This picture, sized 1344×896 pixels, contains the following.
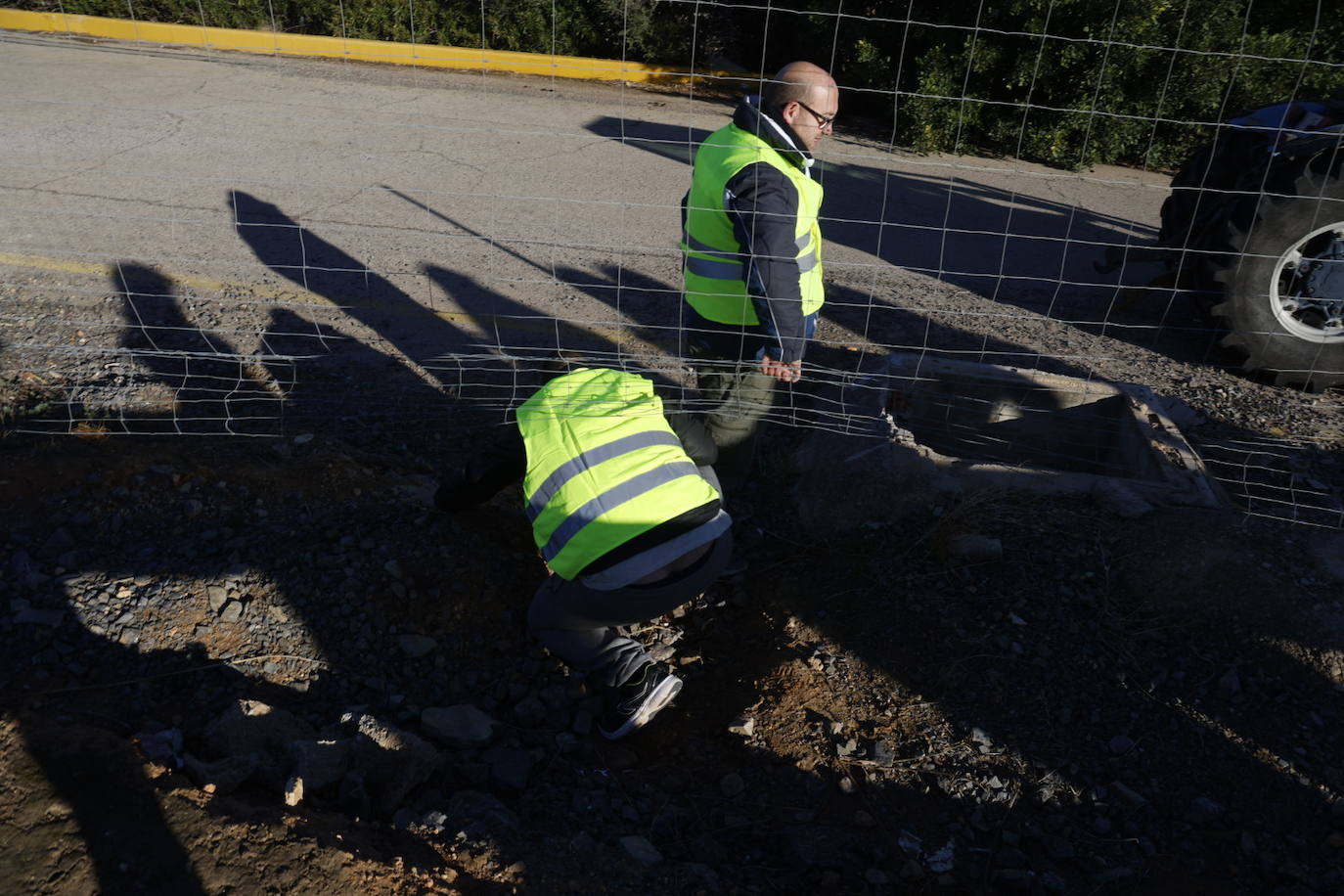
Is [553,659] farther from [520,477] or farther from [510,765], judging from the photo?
[520,477]

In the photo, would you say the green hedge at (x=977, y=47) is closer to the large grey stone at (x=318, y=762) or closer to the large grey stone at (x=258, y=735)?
the large grey stone at (x=258, y=735)

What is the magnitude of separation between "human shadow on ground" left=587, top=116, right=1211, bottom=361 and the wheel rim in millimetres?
434

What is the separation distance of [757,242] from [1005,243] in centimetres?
255

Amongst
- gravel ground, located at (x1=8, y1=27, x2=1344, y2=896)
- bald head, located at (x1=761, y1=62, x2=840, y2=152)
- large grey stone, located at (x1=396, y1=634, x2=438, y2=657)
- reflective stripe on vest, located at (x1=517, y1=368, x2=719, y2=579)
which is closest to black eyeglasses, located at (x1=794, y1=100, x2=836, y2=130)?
bald head, located at (x1=761, y1=62, x2=840, y2=152)

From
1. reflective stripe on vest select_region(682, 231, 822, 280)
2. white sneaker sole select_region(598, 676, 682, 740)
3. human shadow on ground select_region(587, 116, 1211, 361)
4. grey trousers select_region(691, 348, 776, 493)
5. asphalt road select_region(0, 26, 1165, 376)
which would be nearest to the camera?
white sneaker sole select_region(598, 676, 682, 740)

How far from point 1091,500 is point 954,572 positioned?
2.28 ft


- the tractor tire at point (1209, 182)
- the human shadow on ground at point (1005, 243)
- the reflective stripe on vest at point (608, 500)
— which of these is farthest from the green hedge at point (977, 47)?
the reflective stripe on vest at point (608, 500)

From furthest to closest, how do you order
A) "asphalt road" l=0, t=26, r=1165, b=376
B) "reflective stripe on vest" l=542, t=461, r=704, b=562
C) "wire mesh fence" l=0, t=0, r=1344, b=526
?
1. "asphalt road" l=0, t=26, r=1165, b=376
2. "wire mesh fence" l=0, t=0, r=1344, b=526
3. "reflective stripe on vest" l=542, t=461, r=704, b=562

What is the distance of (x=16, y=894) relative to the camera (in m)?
1.98

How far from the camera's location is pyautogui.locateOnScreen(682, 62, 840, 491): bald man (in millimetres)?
3443

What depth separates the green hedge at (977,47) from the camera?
26.6 feet

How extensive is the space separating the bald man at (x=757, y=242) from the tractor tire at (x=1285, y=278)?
9.32 feet

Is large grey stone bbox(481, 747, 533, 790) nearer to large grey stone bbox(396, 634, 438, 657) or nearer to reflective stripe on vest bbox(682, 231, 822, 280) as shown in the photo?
large grey stone bbox(396, 634, 438, 657)

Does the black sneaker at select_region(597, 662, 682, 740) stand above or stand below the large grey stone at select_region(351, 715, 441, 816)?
below
